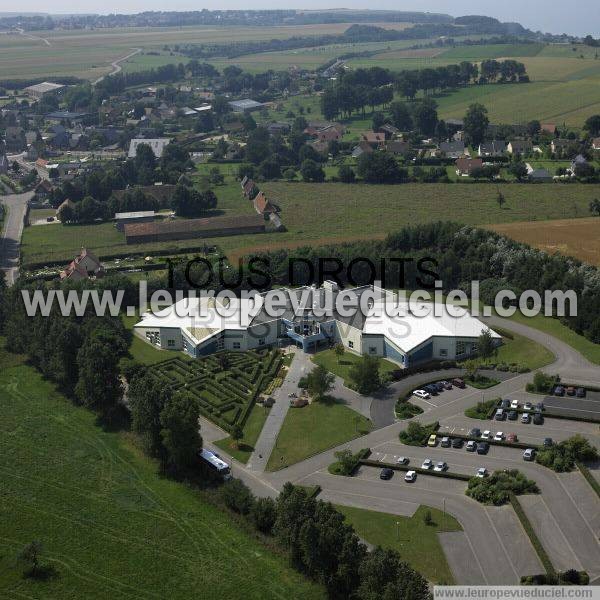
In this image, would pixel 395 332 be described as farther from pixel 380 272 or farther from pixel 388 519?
pixel 388 519

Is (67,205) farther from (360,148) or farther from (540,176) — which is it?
(540,176)

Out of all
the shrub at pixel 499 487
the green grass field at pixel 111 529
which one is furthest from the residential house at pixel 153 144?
the shrub at pixel 499 487

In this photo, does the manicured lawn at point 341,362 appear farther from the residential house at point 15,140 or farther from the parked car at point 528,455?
the residential house at point 15,140

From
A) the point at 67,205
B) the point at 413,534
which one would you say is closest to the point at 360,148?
the point at 67,205

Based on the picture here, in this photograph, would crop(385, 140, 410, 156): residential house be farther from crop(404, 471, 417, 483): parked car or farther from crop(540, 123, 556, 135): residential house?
crop(404, 471, 417, 483): parked car

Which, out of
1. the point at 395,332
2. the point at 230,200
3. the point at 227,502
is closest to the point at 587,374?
the point at 395,332
